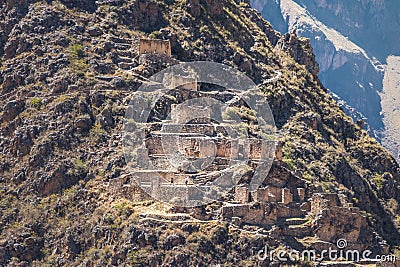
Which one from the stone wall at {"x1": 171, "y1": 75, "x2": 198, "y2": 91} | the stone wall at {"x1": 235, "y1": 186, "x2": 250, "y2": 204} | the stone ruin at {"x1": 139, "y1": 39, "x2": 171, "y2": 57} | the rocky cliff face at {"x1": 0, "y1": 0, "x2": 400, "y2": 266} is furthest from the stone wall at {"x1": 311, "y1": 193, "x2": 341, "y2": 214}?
the stone ruin at {"x1": 139, "y1": 39, "x2": 171, "y2": 57}

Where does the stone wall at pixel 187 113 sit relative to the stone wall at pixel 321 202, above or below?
above

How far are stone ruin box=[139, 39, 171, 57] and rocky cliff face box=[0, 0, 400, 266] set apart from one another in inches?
30.8

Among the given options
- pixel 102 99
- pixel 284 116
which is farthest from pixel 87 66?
pixel 284 116

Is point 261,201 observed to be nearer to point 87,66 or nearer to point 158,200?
point 158,200

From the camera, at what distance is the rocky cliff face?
278 ft

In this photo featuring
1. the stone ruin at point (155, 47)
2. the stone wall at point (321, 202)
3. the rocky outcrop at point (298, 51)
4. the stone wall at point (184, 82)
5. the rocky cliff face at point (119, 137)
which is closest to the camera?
the rocky cliff face at point (119, 137)

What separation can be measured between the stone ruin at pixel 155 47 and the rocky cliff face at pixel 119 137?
78cm

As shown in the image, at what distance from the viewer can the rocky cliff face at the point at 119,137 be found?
84.9 metres

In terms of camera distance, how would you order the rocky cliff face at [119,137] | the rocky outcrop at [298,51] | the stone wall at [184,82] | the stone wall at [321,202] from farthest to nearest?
the rocky outcrop at [298,51]
the stone wall at [184,82]
the stone wall at [321,202]
the rocky cliff face at [119,137]

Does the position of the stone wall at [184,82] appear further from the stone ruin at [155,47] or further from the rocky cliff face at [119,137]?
the stone ruin at [155,47]

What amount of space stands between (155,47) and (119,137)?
480 inches

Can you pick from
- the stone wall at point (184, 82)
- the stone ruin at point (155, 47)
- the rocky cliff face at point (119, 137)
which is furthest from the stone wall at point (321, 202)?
the stone ruin at point (155, 47)

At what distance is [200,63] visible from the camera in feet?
363

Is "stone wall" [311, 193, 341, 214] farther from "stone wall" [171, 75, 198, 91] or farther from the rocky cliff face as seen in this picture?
"stone wall" [171, 75, 198, 91]
